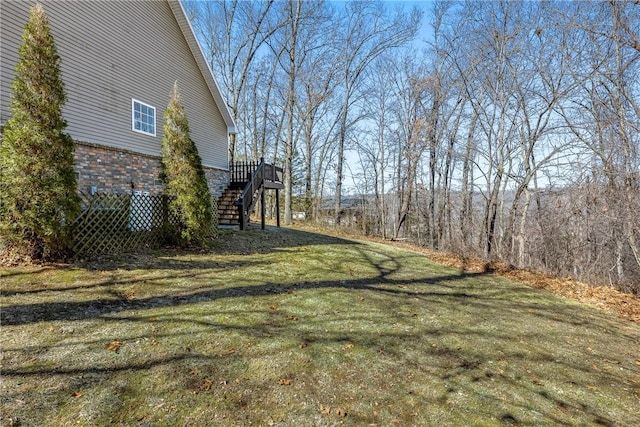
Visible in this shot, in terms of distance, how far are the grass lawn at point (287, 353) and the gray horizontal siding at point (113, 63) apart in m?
4.90

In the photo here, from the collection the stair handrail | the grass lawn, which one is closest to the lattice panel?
the grass lawn

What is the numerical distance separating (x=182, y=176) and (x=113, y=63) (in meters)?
4.88

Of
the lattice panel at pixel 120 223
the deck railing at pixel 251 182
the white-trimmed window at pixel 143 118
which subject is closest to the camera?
the lattice panel at pixel 120 223

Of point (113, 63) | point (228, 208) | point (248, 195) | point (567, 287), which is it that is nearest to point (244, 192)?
point (248, 195)

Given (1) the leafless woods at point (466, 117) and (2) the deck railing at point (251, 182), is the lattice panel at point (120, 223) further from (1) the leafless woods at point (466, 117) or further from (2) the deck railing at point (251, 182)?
(1) the leafless woods at point (466, 117)

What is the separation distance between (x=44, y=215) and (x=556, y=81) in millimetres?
16163

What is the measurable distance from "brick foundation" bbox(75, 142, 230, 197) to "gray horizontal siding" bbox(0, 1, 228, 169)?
0.84 ft

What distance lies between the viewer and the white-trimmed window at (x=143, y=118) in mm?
10477

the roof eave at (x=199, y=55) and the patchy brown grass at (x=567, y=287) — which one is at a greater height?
the roof eave at (x=199, y=55)

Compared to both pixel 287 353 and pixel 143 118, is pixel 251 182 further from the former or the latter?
pixel 287 353

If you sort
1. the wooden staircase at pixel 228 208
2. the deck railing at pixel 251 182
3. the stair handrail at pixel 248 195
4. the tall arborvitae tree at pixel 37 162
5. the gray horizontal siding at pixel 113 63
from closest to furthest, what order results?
the tall arborvitae tree at pixel 37 162 < the gray horizontal siding at pixel 113 63 < the stair handrail at pixel 248 195 < the deck railing at pixel 251 182 < the wooden staircase at pixel 228 208

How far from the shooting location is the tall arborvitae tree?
5.51 meters

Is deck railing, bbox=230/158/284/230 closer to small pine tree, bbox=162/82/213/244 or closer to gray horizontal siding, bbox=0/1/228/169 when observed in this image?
gray horizontal siding, bbox=0/1/228/169

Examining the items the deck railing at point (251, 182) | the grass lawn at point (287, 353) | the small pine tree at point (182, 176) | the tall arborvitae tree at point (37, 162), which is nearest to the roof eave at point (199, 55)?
the deck railing at point (251, 182)
